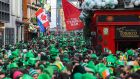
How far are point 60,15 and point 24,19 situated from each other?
108690mm

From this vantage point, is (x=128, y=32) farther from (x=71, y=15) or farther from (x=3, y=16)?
(x=3, y=16)

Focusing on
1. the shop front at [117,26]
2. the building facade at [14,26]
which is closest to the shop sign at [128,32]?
the shop front at [117,26]

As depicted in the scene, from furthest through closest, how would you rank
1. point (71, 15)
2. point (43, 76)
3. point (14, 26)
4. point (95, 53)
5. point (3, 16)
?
point (14, 26), point (3, 16), point (71, 15), point (95, 53), point (43, 76)

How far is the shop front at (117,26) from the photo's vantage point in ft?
85.9

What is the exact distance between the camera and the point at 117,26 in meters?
26.5

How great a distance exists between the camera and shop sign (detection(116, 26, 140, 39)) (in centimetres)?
2644

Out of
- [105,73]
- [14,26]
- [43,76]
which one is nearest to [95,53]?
[105,73]

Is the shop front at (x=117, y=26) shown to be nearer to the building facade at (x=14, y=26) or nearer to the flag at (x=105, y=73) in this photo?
the flag at (x=105, y=73)

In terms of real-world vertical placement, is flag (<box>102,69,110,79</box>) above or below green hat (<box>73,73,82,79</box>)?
below

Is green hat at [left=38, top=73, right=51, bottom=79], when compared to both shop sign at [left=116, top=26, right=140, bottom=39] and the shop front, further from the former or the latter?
shop sign at [left=116, top=26, right=140, bottom=39]

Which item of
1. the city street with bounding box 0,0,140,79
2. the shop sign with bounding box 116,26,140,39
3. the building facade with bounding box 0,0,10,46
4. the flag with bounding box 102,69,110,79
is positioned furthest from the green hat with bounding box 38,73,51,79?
the building facade with bounding box 0,0,10,46

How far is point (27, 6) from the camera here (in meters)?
80.7

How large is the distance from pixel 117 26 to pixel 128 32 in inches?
25.0

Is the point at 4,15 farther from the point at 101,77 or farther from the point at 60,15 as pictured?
the point at 60,15
